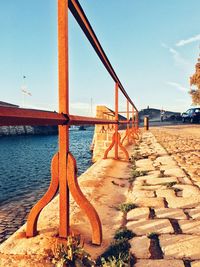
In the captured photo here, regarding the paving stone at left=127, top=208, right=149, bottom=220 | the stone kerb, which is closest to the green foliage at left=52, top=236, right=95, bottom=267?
the paving stone at left=127, top=208, right=149, bottom=220

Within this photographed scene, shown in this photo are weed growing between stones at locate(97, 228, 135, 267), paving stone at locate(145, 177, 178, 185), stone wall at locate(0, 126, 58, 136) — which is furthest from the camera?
stone wall at locate(0, 126, 58, 136)

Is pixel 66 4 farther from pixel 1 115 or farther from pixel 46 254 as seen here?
pixel 46 254

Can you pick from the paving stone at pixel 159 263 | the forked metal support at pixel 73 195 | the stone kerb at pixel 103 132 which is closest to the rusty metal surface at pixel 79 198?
the forked metal support at pixel 73 195

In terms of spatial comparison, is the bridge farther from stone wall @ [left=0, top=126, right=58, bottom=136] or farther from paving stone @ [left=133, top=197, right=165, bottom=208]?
stone wall @ [left=0, top=126, right=58, bottom=136]

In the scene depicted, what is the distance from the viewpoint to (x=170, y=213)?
8.19 ft

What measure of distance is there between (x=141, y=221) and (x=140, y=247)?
48 centimetres

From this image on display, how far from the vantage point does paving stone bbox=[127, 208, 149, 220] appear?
2.41 m

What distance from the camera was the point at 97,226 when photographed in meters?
1.88

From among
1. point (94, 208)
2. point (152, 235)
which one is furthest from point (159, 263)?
point (94, 208)

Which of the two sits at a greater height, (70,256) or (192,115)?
(192,115)

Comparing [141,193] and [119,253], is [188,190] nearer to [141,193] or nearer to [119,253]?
[141,193]

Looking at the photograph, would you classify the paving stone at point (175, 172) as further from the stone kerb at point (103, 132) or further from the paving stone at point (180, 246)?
the stone kerb at point (103, 132)

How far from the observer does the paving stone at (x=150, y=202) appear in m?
2.74

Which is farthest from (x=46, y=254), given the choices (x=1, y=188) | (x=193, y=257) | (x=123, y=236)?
(x=1, y=188)
